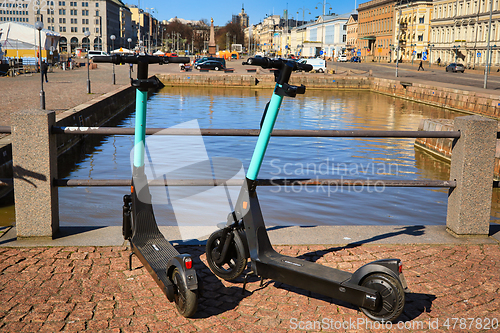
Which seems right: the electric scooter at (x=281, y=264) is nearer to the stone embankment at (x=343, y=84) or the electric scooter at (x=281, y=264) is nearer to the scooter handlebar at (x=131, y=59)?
the scooter handlebar at (x=131, y=59)

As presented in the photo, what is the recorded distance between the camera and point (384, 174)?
12.3 meters

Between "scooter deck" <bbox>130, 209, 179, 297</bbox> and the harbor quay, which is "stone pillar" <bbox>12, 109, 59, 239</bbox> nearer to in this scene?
the harbor quay

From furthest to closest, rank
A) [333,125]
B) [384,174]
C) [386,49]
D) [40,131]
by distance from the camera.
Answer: [386,49] < [333,125] < [384,174] < [40,131]

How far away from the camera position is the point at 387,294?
124 inches

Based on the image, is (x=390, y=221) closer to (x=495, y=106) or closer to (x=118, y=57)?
(x=118, y=57)

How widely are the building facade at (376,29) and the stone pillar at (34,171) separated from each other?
100828 mm

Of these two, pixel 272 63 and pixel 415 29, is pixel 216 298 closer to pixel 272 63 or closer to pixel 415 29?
pixel 272 63

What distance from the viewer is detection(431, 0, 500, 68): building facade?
68.0m

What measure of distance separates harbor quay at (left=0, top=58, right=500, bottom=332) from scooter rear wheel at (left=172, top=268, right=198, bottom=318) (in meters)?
0.07

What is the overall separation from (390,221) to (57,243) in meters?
5.58

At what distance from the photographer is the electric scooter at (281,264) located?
10.3 feet

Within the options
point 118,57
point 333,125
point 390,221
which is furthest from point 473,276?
point 333,125

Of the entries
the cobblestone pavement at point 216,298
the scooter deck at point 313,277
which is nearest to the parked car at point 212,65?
the cobblestone pavement at point 216,298

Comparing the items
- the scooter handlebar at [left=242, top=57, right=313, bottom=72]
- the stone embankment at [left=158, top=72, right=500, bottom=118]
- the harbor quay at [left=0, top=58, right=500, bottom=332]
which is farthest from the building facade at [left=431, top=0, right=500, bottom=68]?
the scooter handlebar at [left=242, top=57, right=313, bottom=72]
